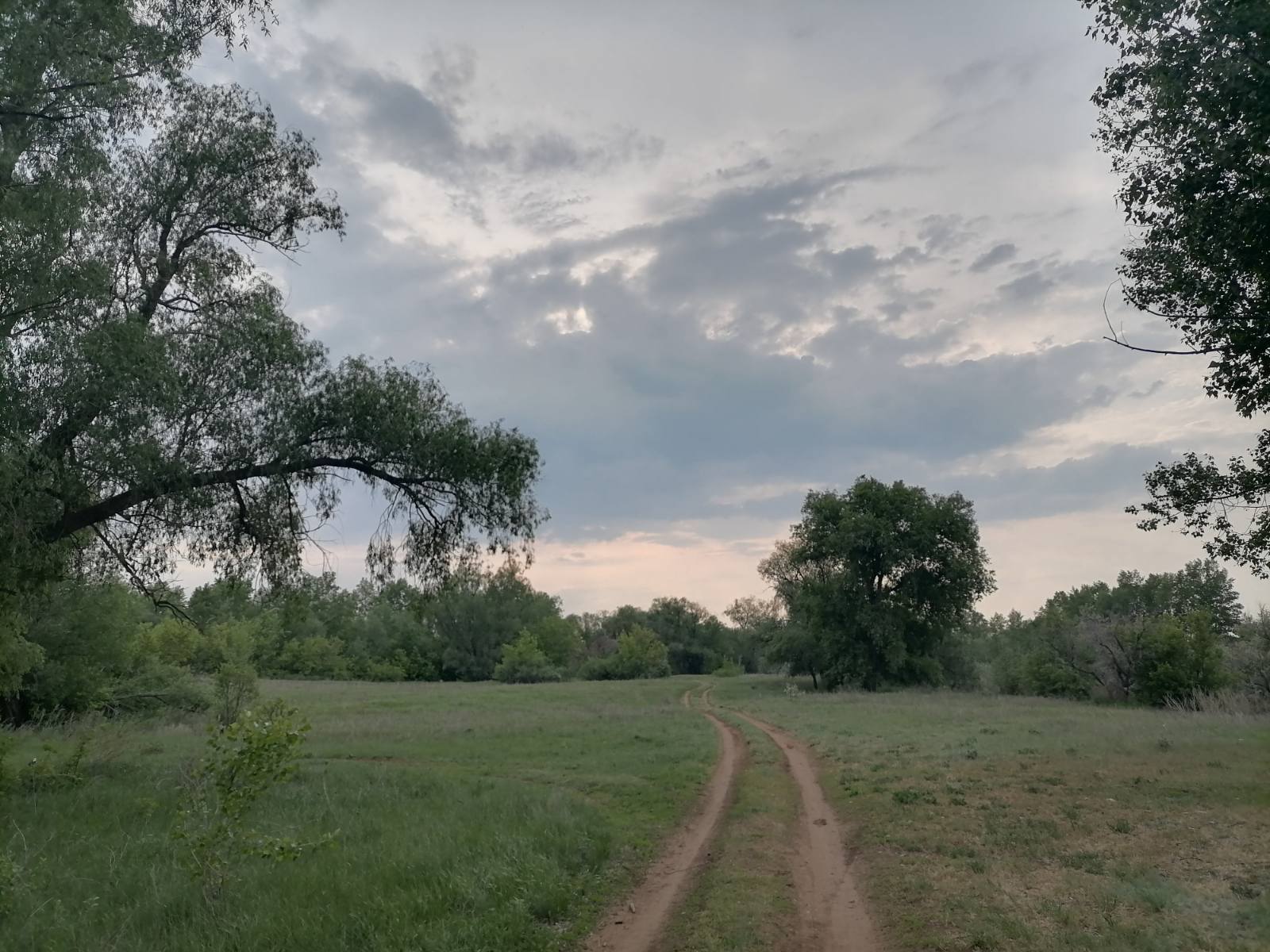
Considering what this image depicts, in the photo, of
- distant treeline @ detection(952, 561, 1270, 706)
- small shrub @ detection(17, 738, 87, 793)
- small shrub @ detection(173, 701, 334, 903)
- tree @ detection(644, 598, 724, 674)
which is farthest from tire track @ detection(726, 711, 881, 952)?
tree @ detection(644, 598, 724, 674)

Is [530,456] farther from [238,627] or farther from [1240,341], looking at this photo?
[238,627]

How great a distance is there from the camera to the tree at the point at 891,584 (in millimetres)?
51500

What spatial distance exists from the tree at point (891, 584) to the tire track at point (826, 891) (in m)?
40.3

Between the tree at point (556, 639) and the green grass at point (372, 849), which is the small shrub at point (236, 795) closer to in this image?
the green grass at point (372, 849)

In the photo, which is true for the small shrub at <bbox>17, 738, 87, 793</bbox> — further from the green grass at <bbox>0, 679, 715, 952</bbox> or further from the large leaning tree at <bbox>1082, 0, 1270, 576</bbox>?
the large leaning tree at <bbox>1082, 0, 1270, 576</bbox>

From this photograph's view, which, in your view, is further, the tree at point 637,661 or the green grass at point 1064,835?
the tree at point 637,661

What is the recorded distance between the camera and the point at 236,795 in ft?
27.5

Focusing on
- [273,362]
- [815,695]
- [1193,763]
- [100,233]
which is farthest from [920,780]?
[815,695]

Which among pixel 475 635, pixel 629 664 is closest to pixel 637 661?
pixel 629 664

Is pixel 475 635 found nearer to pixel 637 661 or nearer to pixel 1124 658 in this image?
pixel 637 661

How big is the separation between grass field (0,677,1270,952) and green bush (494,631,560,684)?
202 feet

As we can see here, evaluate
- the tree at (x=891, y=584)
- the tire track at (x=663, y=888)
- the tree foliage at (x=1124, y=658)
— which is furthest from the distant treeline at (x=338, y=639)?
the tree foliage at (x=1124, y=658)

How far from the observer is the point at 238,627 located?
51562mm

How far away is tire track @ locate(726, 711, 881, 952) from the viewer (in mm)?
6879
